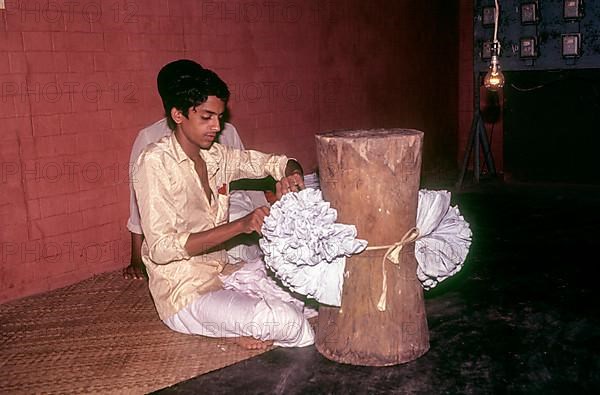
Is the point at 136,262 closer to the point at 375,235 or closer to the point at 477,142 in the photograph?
the point at 375,235

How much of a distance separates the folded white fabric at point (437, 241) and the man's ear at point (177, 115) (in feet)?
3.76

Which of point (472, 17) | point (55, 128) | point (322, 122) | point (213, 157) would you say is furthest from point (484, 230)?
point (472, 17)

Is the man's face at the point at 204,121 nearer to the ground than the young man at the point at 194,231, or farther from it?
farther from it

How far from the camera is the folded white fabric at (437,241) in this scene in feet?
9.77

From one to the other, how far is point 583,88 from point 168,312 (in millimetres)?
5414

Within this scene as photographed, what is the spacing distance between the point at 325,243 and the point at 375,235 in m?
0.24

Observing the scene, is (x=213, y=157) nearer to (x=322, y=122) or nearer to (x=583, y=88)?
(x=322, y=122)

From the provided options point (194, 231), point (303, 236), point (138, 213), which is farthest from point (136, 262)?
point (303, 236)

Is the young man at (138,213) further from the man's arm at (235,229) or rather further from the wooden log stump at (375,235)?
the wooden log stump at (375,235)

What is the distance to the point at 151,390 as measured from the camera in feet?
9.14

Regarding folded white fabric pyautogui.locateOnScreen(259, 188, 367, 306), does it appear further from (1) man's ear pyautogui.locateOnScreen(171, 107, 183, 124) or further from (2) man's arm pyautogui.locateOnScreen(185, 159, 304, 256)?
(1) man's ear pyautogui.locateOnScreen(171, 107, 183, 124)

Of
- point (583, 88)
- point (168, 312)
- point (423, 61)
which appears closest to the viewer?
point (168, 312)

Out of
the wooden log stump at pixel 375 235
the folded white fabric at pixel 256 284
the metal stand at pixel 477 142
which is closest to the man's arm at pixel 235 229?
the wooden log stump at pixel 375 235

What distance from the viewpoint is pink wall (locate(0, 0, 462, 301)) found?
4.01 metres
